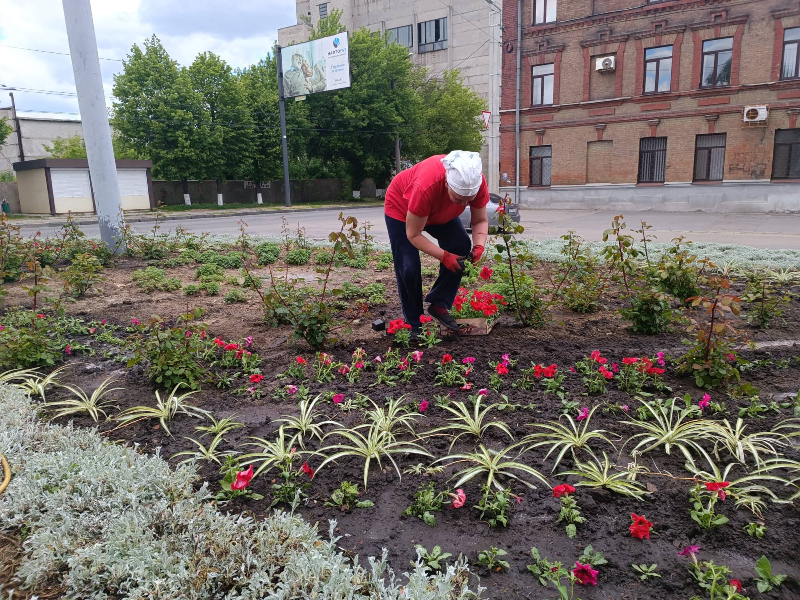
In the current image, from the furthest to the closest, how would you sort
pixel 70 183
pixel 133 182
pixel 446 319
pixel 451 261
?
pixel 133 182
pixel 70 183
pixel 446 319
pixel 451 261

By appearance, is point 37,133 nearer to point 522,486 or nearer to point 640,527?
point 522,486

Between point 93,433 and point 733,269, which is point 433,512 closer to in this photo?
point 93,433

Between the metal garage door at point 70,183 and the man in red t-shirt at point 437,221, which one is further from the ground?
the metal garage door at point 70,183

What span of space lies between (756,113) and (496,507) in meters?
23.2

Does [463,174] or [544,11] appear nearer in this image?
[463,174]

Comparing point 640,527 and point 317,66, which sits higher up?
point 317,66

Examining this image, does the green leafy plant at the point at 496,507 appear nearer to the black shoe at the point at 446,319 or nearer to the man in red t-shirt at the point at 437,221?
the man in red t-shirt at the point at 437,221

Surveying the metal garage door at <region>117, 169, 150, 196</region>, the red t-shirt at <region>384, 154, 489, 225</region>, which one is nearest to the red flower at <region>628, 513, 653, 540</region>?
the red t-shirt at <region>384, 154, 489, 225</region>

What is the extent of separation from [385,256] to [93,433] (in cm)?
595

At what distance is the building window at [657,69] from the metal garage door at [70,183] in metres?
26.4

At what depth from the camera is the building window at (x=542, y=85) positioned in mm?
24594

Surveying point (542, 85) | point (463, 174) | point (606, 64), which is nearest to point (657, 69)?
point (606, 64)

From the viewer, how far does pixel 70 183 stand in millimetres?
27984

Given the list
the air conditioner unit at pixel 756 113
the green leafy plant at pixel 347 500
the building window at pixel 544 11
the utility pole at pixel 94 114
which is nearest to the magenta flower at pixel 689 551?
the green leafy plant at pixel 347 500
